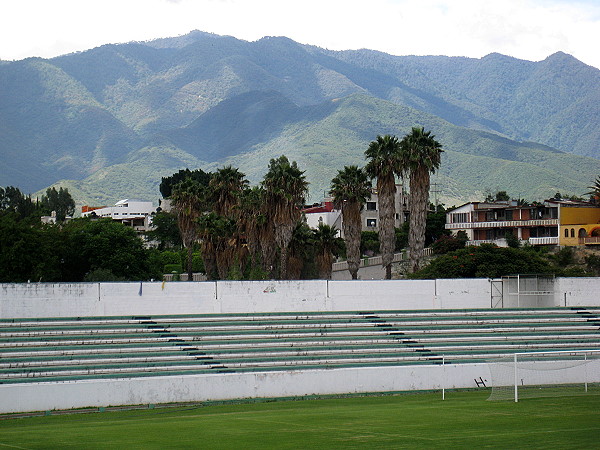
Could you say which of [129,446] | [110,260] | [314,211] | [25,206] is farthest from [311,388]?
[25,206]

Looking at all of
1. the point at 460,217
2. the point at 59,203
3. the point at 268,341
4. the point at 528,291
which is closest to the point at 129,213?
the point at 59,203

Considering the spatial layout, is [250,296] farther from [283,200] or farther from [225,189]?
[225,189]

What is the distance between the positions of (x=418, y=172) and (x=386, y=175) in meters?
2.97

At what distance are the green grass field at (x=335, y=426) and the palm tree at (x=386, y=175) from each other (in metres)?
46.0

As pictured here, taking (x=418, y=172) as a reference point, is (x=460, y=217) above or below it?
below

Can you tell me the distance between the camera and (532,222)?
9375 cm

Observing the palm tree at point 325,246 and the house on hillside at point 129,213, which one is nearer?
the palm tree at point 325,246

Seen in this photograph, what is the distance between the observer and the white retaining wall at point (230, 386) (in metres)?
32.9

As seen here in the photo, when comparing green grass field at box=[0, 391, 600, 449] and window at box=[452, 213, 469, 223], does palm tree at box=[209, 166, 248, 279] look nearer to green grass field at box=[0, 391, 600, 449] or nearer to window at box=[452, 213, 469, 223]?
window at box=[452, 213, 469, 223]

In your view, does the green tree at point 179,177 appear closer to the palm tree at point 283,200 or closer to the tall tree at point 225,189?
the tall tree at point 225,189

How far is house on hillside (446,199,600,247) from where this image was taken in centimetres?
8931

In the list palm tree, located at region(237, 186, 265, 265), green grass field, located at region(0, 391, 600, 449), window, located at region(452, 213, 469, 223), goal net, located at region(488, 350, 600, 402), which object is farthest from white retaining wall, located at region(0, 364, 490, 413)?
window, located at region(452, 213, 469, 223)

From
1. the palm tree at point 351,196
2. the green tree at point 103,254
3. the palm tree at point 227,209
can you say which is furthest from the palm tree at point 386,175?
the green tree at point 103,254

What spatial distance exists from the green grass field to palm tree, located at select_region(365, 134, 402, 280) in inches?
1811
